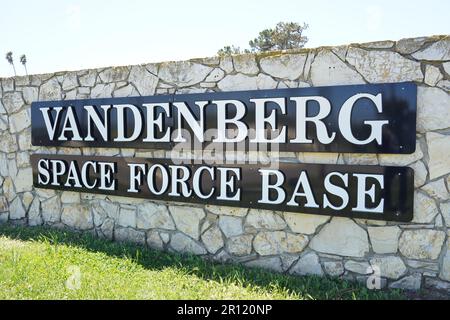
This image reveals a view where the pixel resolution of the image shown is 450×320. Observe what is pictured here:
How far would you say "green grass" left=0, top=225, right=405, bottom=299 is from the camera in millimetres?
3512

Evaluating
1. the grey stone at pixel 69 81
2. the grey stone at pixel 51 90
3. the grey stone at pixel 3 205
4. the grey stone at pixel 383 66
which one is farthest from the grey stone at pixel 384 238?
the grey stone at pixel 3 205

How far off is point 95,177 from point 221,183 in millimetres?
1820

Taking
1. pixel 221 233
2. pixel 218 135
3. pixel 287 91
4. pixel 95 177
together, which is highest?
pixel 287 91

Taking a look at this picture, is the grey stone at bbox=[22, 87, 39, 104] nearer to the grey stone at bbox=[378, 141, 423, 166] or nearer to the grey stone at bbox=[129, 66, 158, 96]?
the grey stone at bbox=[129, 66, 158, 96]

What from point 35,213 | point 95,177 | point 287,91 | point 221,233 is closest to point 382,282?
point 221,233

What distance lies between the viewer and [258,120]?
4148mm

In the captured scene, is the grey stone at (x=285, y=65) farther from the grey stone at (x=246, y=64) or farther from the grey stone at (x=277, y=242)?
the grey stone at (x=277, y=242)

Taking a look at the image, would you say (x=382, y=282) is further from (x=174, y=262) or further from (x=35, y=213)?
(x=35, y=213)

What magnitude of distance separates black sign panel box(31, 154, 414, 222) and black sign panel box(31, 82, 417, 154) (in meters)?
0.22

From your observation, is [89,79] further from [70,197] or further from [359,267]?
[359,267]

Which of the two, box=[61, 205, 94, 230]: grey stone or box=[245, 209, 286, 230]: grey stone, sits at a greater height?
box=[245, 209, 286, 230]: grey stone

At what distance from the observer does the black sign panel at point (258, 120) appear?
359 cm

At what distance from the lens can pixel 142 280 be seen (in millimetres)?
3814

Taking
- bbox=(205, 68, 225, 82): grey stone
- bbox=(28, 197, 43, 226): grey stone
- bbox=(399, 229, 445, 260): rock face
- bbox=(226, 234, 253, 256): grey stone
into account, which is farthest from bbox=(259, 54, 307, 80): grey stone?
bbox=(28, 197, 43, 226): grey stone
